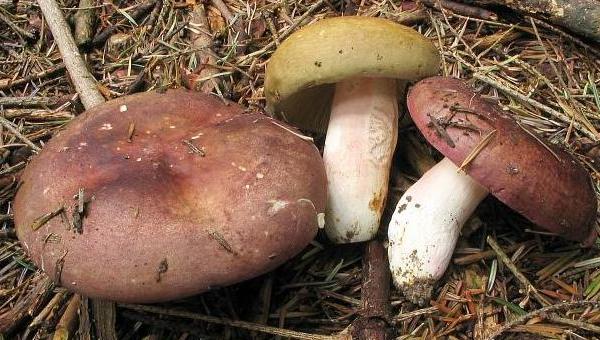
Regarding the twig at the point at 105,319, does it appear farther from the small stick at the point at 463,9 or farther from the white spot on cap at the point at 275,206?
the small stick at the point at 463,9

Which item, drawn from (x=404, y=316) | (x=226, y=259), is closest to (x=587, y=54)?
(x=404, y=316)

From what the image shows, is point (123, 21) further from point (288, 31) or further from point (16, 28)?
point (288, 31)

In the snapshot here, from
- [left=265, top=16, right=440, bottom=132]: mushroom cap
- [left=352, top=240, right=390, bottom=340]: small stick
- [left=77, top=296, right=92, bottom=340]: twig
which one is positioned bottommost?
[left=77, top=296, right=92, bottom=340]: twig

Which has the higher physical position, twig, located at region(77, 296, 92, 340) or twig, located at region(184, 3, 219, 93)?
twig, located at region(184, 3, 219, 93)

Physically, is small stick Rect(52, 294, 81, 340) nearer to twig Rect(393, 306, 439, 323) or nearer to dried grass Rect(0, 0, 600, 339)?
dried grass Rect(0, 0, 600, 339)

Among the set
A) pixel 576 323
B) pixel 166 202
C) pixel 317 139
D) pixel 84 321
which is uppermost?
pixel 166 202

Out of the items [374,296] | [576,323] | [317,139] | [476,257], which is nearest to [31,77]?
[317,139]

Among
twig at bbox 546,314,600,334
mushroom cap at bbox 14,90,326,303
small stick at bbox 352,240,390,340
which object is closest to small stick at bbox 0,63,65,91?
mushroom cap at bbox 14,90,326,303
